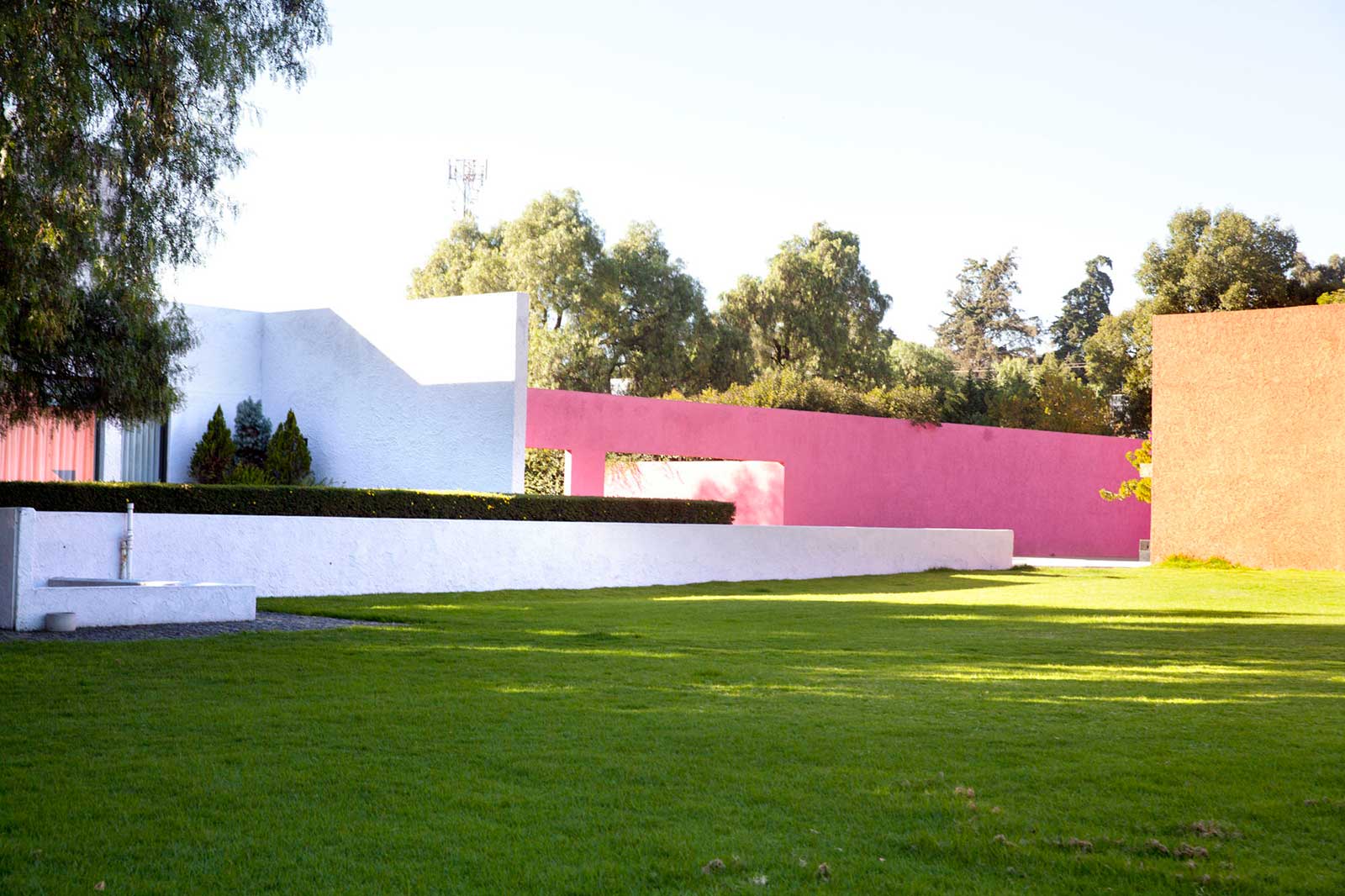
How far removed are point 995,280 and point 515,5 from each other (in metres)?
46.3

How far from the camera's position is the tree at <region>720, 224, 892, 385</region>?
41031 millimetres

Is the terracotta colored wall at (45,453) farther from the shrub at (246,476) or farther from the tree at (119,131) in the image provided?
the tree at (119,131)

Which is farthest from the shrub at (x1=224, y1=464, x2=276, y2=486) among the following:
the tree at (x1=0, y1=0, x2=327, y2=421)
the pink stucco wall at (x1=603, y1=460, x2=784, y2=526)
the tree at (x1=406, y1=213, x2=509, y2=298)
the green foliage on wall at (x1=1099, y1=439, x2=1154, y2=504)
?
the tree at (x1=406, y1=213, x2=509, y2=298)

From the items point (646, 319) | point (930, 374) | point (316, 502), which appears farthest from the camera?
point (930, 374)

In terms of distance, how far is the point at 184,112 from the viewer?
8477 mm

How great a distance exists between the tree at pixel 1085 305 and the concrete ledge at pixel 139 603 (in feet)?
174

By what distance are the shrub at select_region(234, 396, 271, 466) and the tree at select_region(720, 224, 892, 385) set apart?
2245 centimetres

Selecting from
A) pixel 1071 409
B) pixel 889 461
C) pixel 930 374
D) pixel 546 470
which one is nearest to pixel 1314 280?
pixel 1071 409

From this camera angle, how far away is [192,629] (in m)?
9.98

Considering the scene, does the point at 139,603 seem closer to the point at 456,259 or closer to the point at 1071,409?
the point at 456,259

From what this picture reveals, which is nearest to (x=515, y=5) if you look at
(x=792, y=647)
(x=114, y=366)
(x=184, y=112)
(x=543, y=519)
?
(x=543, y=519)

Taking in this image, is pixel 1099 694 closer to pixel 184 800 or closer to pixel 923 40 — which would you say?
pixel 184 800

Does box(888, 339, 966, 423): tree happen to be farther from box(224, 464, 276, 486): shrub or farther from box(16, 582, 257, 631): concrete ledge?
box(16, 582, 257, 631): concrete ledge

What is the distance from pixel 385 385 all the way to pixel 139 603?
9258 millimetres
